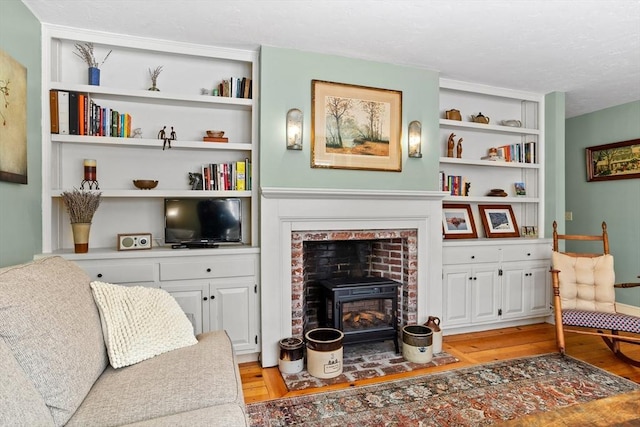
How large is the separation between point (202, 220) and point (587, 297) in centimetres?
342

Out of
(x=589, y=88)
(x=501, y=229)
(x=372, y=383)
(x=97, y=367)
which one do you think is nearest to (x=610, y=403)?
(x=372, y=383)

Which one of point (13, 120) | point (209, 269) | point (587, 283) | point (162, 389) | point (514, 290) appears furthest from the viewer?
point (514, 290)

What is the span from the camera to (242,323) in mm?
2807

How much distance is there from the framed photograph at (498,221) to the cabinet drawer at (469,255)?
0.38 meters

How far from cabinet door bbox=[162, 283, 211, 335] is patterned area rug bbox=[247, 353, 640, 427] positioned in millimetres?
776

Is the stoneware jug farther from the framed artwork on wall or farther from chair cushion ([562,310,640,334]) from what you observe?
the framed artwork on wall

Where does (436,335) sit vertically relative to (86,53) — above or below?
below

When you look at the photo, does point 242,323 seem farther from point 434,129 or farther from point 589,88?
point 589,88

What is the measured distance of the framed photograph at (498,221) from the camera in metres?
3.95

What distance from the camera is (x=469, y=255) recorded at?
3512 mm

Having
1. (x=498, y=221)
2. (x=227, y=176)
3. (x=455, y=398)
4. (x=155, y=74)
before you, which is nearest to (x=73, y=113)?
(x=155, y=74)

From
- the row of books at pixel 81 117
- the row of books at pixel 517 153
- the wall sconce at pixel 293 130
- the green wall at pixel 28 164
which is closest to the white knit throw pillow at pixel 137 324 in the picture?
the green wall at pixel 28 164

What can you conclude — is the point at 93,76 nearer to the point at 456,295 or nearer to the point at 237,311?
the point at 237,311

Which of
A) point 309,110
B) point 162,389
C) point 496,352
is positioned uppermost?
point 309,110
